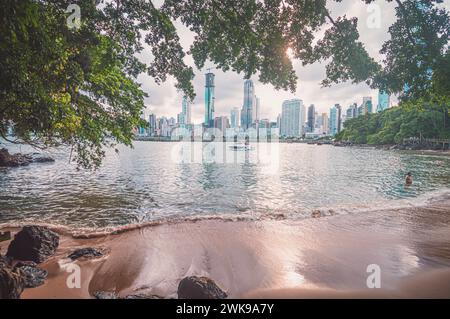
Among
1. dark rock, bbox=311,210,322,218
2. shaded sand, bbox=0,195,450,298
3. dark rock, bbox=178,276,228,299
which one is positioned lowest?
dark rock, bbox=311,210,322,218

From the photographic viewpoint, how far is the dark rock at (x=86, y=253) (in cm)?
628

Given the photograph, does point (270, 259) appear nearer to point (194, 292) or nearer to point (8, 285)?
point (194, 292)

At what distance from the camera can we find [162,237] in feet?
27.4

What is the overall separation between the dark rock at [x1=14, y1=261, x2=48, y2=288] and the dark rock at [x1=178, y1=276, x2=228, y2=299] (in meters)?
3.30

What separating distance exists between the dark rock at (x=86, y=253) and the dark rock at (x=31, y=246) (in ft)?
2.34

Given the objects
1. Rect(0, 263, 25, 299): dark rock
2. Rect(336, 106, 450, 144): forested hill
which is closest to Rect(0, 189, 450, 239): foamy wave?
Rect(0, 263, 25, 299): dark rock

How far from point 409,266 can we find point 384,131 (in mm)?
109882

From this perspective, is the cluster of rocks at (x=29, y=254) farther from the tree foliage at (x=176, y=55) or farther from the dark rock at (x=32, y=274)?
the tree foliage at (x=176, y=55)

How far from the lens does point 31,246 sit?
6105mm

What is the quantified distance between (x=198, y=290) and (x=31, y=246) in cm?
521

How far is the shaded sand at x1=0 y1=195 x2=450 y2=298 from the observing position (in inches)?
197

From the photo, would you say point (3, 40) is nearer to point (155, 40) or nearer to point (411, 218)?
point (155, 40)

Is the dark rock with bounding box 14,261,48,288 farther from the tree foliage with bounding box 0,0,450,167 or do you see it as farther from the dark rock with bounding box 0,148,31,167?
the dark rock with bounding box 0,148,31,167

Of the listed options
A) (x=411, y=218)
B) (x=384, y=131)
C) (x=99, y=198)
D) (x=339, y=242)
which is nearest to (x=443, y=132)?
(x=384, y=131)
